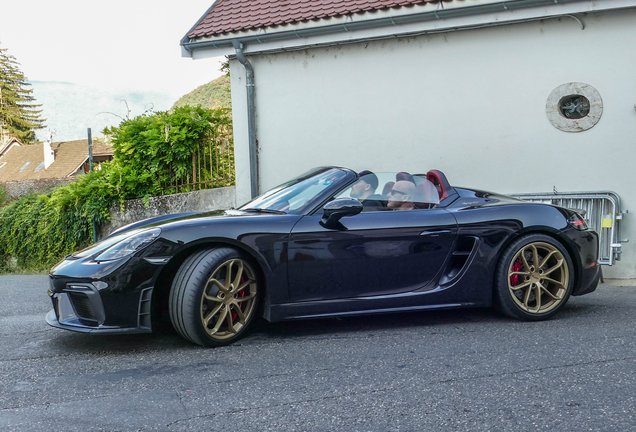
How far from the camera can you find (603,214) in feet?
23.4

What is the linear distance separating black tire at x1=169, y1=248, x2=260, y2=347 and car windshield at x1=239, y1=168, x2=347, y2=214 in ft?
2.01

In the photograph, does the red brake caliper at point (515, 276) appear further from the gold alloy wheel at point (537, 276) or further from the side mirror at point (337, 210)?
the side mirror at point (337, 210)

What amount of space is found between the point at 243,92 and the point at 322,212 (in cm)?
538

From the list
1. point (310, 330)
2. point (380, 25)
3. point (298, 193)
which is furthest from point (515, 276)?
point (380, 25)

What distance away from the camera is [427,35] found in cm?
791

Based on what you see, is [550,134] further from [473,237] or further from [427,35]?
[473,237]

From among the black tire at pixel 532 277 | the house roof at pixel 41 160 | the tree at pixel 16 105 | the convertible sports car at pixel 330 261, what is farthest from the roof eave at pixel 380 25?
the tree at pixel 16 105

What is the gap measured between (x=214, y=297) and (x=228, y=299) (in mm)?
108

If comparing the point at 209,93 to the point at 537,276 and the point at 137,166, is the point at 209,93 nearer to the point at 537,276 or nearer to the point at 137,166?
the point at 137,166

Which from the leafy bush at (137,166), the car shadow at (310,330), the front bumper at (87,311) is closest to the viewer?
the front bumper at (87,311)

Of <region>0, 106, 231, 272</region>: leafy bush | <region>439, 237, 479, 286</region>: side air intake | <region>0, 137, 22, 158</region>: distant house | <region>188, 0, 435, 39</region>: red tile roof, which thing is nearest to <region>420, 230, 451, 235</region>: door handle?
<region>439, 237, 479, 286</region>: side air intake

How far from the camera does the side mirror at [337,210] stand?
397 cm

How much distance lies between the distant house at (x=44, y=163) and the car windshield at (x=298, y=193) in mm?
44858

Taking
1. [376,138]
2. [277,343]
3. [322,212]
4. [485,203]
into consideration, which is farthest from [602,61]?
[277,343]
